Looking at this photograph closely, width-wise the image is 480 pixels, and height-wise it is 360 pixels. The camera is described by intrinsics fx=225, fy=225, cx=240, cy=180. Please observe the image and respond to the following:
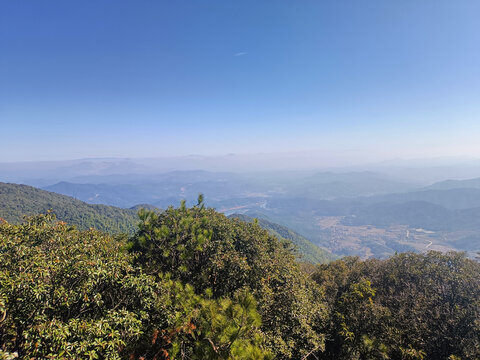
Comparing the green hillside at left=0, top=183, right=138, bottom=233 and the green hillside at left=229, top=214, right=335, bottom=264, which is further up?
the green hillside at left=0, top=183, right=138, bottom=233

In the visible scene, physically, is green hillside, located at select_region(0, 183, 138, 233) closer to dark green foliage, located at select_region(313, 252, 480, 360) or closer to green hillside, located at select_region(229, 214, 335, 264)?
green hillside, located at select_region(229, 214, 335, 264)

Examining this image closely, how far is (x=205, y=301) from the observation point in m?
6.67

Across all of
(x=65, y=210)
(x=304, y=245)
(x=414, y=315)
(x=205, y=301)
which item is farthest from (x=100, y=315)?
(x=304, y=245)

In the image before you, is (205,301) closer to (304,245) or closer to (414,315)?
(414,315)

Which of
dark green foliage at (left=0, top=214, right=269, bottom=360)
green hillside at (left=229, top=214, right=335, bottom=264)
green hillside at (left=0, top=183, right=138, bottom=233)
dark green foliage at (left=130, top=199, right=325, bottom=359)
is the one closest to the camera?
dark green foliage at (left=0, top=214, right=269, bottom=360)

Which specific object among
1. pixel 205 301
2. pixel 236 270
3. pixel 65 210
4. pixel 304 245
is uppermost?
pixel 205 301

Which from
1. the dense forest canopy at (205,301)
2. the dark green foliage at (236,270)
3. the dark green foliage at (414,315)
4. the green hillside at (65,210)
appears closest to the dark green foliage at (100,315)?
the dense forest canopy at (205,301)

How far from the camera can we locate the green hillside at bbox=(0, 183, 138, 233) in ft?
275

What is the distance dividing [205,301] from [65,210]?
113383mm

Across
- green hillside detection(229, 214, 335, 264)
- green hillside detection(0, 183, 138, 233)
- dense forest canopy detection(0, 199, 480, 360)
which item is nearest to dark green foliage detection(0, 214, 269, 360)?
dense forest canopy detection(0, 199, 480, 360)

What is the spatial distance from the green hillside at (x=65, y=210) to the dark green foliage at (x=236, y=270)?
76.8 meters

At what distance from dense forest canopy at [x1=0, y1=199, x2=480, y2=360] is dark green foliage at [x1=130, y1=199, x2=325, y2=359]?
61mm

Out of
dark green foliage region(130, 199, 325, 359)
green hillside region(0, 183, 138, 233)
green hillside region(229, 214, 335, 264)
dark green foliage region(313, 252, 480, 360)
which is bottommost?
green hillside region(229, 214, 335, 264)

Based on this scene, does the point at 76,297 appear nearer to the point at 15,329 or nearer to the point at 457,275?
the point at 15,329
